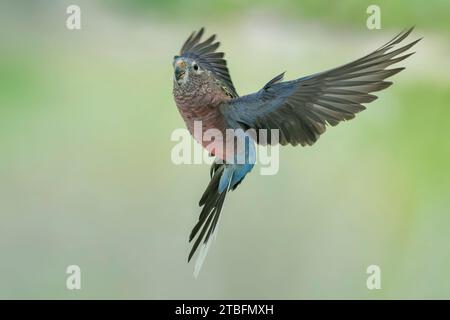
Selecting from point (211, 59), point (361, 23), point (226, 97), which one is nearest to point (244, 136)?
point (226, 97)

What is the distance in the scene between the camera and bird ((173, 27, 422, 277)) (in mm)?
621

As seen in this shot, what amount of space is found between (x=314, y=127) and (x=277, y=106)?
0.05 metres

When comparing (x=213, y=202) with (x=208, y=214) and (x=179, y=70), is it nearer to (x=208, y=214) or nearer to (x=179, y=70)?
(x=208, y=214)

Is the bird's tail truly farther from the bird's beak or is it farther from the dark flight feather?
A: the bird's beak

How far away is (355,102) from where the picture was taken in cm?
64

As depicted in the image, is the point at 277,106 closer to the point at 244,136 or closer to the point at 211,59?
the point at 244,136

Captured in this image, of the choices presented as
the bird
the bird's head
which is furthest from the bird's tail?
the bird's head

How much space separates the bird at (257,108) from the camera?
621 mm

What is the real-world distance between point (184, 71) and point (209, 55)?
0.52 feet

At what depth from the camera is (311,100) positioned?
0.67 meters

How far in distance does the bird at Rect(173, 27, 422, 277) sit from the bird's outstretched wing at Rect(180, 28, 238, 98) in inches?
0.6

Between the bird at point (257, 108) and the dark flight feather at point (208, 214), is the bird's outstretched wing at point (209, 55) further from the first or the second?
the dark flight feather at point (208, 214)

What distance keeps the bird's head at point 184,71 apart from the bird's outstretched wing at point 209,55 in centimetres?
7

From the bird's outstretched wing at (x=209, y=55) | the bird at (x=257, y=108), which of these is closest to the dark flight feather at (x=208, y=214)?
the bird at (x=257, y=108)
